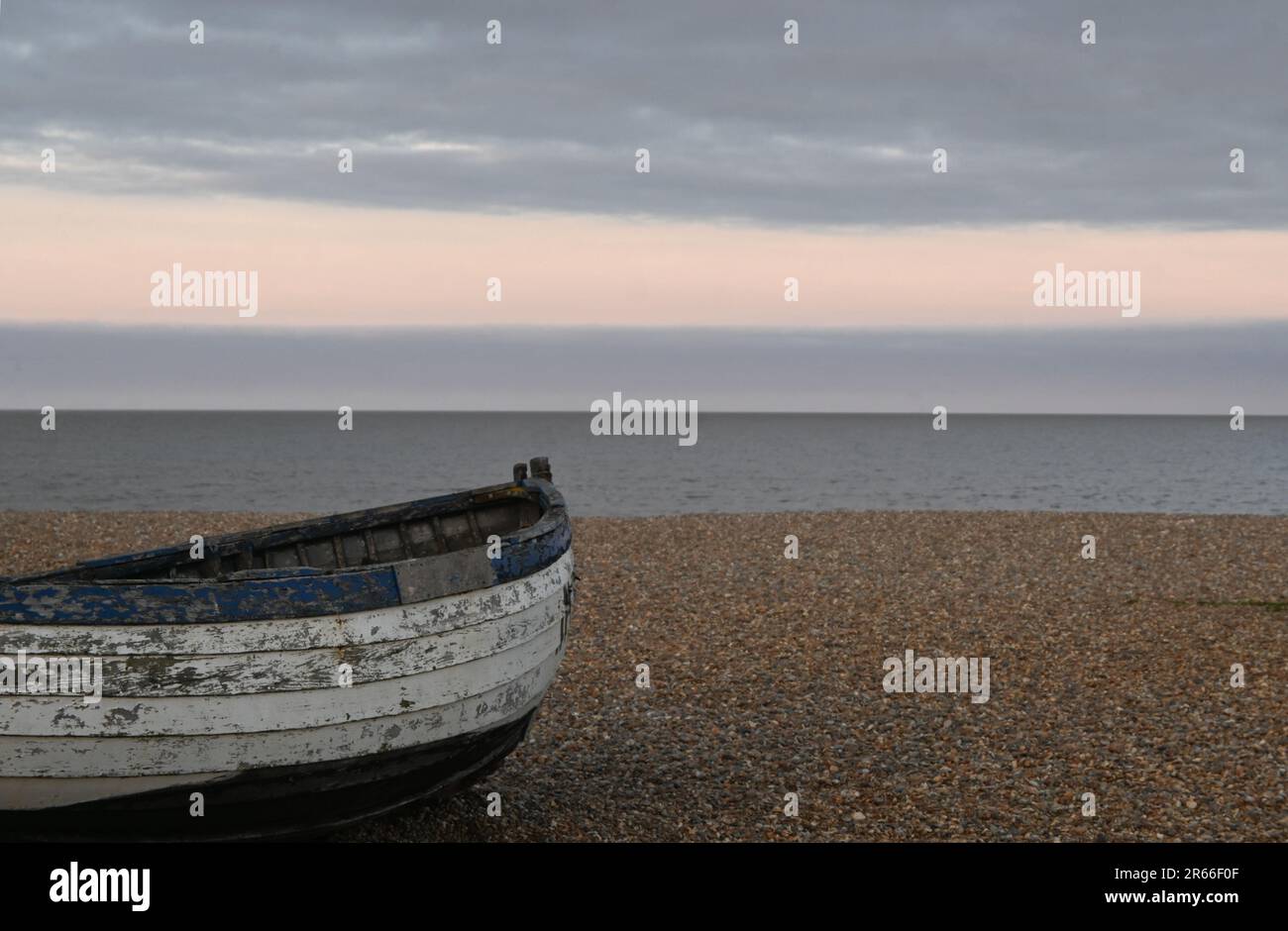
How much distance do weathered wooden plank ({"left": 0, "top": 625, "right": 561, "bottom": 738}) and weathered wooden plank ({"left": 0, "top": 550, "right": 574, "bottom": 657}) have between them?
0.86 feet

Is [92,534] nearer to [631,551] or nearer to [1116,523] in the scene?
[631,551]

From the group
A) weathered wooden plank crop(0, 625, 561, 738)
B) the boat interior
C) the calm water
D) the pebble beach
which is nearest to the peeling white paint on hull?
weathered wooden plank crop(0, 625, 561, 738)

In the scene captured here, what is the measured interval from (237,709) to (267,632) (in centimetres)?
45

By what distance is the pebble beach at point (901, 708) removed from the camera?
8.36m

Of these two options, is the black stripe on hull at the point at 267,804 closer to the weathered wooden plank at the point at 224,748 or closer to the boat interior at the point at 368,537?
the weathered wooden plank at the point at 224,748

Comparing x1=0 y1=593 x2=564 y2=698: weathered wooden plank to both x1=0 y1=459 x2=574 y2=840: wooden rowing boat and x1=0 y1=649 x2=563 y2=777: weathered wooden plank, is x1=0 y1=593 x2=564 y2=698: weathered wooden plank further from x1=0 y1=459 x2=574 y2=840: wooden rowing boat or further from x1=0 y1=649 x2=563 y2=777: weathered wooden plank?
x1=0 y1=649 x2=563 y2=777: weathered wooden plank

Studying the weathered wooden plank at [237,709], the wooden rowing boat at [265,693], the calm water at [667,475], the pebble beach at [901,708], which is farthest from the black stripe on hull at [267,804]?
the calm water at [667,475]

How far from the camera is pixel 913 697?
11.6m

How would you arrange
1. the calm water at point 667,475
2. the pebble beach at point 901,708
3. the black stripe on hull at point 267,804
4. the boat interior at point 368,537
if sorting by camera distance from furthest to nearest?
the calm water at point 667,475 < the boat interior at point 368,537 < the pebble beach at point 901,708 < the black stripe on hull at point 267,804

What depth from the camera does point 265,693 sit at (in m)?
6.25

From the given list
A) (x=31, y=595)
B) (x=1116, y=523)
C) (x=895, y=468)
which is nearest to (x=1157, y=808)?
(x=31, y=595)

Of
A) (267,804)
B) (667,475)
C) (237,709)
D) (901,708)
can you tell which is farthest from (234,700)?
(667,475)

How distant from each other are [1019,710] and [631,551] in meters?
12.2

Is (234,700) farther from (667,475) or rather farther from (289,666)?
(667,475)
